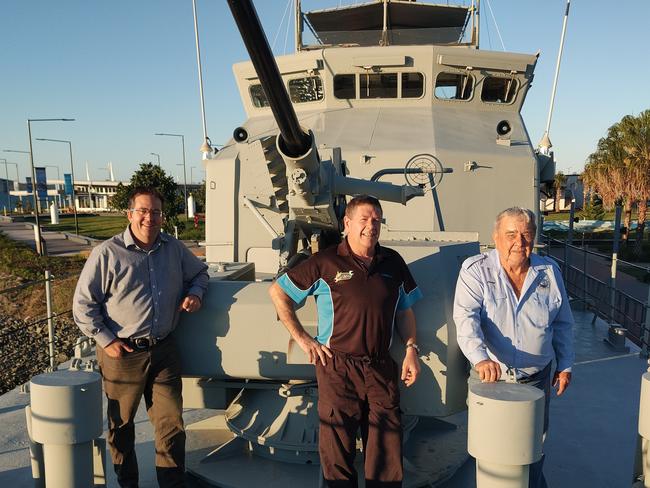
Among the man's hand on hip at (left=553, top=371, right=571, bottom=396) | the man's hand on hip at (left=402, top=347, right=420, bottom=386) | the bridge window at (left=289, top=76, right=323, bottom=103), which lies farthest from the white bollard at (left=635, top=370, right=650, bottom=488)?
the bridge window at (left=289, top=76, right=323, bottom=103)

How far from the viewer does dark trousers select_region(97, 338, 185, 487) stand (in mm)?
2635

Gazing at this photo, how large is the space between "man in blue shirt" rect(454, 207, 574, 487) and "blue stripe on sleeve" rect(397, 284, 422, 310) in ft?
0.65

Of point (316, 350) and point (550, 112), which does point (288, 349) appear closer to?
point (316, 350)

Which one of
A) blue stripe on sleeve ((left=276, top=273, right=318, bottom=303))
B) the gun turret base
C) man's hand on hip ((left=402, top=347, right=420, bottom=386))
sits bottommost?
the gun turret base

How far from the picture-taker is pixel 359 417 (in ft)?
8.19

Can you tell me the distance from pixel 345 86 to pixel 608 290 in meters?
4.92

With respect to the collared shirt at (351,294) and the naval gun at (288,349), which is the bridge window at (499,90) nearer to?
the naval gun at (288,349)

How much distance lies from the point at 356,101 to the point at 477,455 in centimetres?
530

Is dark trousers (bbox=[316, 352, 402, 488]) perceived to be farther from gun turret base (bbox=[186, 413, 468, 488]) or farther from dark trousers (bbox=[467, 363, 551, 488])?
gun turret base (bbox=[186, 413, 468, 488])

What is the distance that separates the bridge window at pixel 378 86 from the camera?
6.71 metres

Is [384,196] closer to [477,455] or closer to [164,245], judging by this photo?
[164,245]

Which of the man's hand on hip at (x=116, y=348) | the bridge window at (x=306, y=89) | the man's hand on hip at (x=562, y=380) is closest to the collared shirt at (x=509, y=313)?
the man's hand on hip at (x=562, y=380)

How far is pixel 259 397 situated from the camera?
132 inches

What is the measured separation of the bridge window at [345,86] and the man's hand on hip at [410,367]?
4.83 metres
